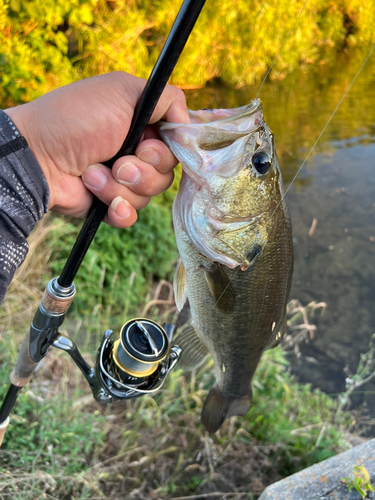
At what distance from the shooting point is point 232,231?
1.47 meters

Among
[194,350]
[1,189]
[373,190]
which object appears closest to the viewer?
[1,189]

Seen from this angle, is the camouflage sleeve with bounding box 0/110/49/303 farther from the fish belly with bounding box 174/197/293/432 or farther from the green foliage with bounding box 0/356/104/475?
the green foliage with bounding box 0/356/104/475

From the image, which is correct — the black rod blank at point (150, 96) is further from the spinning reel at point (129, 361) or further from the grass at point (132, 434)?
the grass at point (132, 434)

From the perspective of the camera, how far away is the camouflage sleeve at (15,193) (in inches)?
44.7

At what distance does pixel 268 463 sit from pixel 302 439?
33cm

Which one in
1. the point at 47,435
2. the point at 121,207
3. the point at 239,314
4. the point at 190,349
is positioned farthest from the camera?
the point at 47,435

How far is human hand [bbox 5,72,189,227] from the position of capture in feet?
3.97

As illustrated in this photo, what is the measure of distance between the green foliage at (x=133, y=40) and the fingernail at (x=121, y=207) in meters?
0.96

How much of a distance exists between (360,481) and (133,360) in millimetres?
1315

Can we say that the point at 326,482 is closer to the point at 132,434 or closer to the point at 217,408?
the point at 217,408

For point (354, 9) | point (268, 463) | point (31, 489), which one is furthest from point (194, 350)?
point (354, 9)

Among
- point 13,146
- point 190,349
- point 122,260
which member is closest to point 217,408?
point 190,349

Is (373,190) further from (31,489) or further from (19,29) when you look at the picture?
(31,489)

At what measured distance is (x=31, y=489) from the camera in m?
1.98
